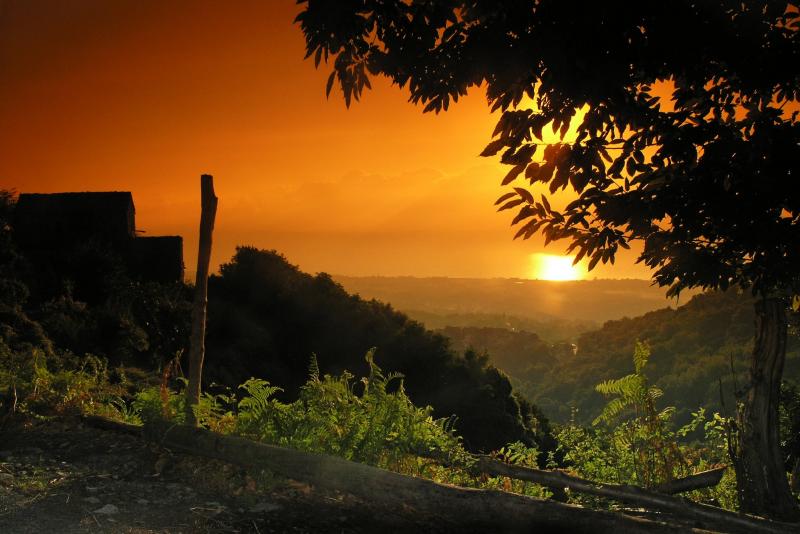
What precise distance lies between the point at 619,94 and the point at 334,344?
26.0 metres

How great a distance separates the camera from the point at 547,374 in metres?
102

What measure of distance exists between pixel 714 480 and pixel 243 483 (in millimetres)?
4871

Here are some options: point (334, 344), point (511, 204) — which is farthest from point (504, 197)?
point (334, 344)

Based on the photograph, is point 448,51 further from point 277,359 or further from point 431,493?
point 277,359

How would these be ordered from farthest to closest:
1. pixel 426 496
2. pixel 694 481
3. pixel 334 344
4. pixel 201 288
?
1. pixel 334 344
2. pixel 201 288
3. pixel 694 481
4. pixel 426 496

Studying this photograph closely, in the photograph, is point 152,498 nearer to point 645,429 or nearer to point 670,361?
point 645,429

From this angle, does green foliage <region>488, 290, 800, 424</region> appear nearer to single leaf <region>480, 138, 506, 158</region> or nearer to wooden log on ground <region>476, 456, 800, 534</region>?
wooden log on ground <region>476, 456, 800, 534</region>

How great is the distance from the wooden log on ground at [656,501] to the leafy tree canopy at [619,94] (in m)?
2.03

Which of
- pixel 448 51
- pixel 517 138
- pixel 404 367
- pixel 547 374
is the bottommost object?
pixel 547 374

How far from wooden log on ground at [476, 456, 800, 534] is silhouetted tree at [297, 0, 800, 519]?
6.58 ft

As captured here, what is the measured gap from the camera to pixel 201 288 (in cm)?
903

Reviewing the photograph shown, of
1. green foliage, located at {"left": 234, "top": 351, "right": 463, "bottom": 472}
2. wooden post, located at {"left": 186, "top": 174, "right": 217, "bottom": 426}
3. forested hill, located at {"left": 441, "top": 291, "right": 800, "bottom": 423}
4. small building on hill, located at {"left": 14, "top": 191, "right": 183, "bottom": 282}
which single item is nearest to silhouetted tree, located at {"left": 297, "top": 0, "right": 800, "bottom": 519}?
green foliage, located at {"left": 234, "top": 351, "right": 463, "bottom": 472}

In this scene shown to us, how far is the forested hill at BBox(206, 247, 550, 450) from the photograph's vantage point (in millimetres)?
26312

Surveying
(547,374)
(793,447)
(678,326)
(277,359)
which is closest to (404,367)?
(277,359)
